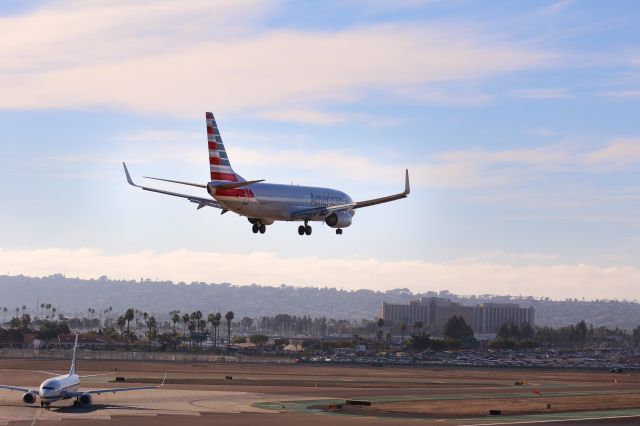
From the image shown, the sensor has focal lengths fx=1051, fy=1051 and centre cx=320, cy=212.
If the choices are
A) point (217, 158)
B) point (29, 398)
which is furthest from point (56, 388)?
point (217, 158)

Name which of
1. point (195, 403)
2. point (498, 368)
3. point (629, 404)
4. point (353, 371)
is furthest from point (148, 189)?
point (498, 368)

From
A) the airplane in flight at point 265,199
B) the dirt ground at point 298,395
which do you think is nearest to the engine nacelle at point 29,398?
the dirt ground at point 298,395

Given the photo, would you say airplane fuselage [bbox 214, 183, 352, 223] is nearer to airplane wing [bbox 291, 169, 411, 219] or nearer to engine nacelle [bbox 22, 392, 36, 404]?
airplane wing [bbox 291, 169, 411, 219]

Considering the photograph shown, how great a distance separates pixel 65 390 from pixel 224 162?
23610 millimetres

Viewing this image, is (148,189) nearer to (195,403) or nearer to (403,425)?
(195,403)

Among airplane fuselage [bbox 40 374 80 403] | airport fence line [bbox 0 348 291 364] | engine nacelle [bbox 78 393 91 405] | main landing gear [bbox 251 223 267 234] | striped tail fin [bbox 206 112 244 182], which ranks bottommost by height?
engine nacelle [bbox 78 393 91 405]

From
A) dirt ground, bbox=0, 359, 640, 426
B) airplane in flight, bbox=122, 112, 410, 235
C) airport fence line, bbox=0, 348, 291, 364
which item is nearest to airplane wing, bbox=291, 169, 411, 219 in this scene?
airplane in flight, bbox=122, 112, 410, 235

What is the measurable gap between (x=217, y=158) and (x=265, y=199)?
582 centimetres

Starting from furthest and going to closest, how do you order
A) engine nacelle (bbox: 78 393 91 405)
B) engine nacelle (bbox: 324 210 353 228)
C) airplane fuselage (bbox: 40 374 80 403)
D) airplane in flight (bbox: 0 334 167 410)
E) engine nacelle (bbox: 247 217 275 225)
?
engine nacelle (bbox: 324 210 353 228) < engine nacelle (bbox: 247 217 275 225) < engine nacelle (bbox: 78 393 91 405) < airplane in flight (bbox: 0 334 167 410) < airplane fuselage (bbox: 40 374 80 403)

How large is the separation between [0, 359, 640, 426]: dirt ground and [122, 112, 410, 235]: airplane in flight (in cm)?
1689

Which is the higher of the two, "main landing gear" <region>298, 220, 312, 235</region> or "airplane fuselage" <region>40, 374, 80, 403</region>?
"main landing gear" <region>298, 220, 312, 235</region>

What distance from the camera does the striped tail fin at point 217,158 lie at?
300ft

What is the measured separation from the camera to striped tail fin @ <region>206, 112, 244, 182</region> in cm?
9156

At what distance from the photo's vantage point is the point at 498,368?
187125 millimetres
